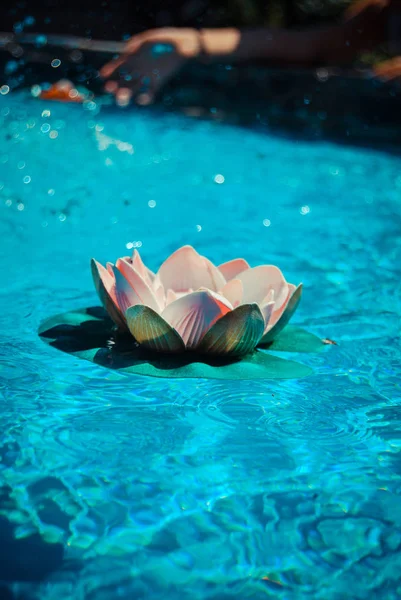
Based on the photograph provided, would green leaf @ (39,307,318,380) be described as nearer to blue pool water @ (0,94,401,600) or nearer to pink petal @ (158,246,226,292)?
blue pool water @ (0,94,401,600)

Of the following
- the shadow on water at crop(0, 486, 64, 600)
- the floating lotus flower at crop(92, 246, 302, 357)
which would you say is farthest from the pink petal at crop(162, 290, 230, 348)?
the shadow on water at crop(0, 486, 64, 600)

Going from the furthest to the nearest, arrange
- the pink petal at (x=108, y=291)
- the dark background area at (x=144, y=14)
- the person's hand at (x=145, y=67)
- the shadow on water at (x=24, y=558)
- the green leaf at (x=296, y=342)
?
the dark background area at (x=144, y=14)
the person's hand at (x=145, y=67)
the green leaf at (x=296, y=342)
the pink petal at (x=108, y=291)
the shadow on water at (x=24, y=558)

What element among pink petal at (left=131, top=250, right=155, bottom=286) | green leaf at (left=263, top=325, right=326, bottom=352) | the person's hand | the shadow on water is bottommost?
green leaf at (left=263, top=325, right=326, bottom=352)

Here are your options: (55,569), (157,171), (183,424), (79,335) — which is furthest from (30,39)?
(55,569)

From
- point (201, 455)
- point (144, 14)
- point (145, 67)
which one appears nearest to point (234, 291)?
point (201, 455)

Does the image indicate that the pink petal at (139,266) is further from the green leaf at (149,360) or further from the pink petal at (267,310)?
the pink petal at (267,310)

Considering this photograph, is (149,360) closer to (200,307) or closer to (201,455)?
(200,307)

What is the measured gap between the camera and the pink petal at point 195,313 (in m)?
1.60

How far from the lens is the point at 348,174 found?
4211 millimetres

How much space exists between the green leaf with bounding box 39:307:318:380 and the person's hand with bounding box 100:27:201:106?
3.59 meters

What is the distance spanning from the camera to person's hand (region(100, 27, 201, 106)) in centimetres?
526

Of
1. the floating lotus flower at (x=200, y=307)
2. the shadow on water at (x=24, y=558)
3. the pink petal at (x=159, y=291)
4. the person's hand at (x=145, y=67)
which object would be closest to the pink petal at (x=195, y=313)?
the floating lotus flower at (x=200, y=307)

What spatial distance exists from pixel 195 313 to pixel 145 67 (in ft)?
13.6

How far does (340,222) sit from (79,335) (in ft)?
6.12
